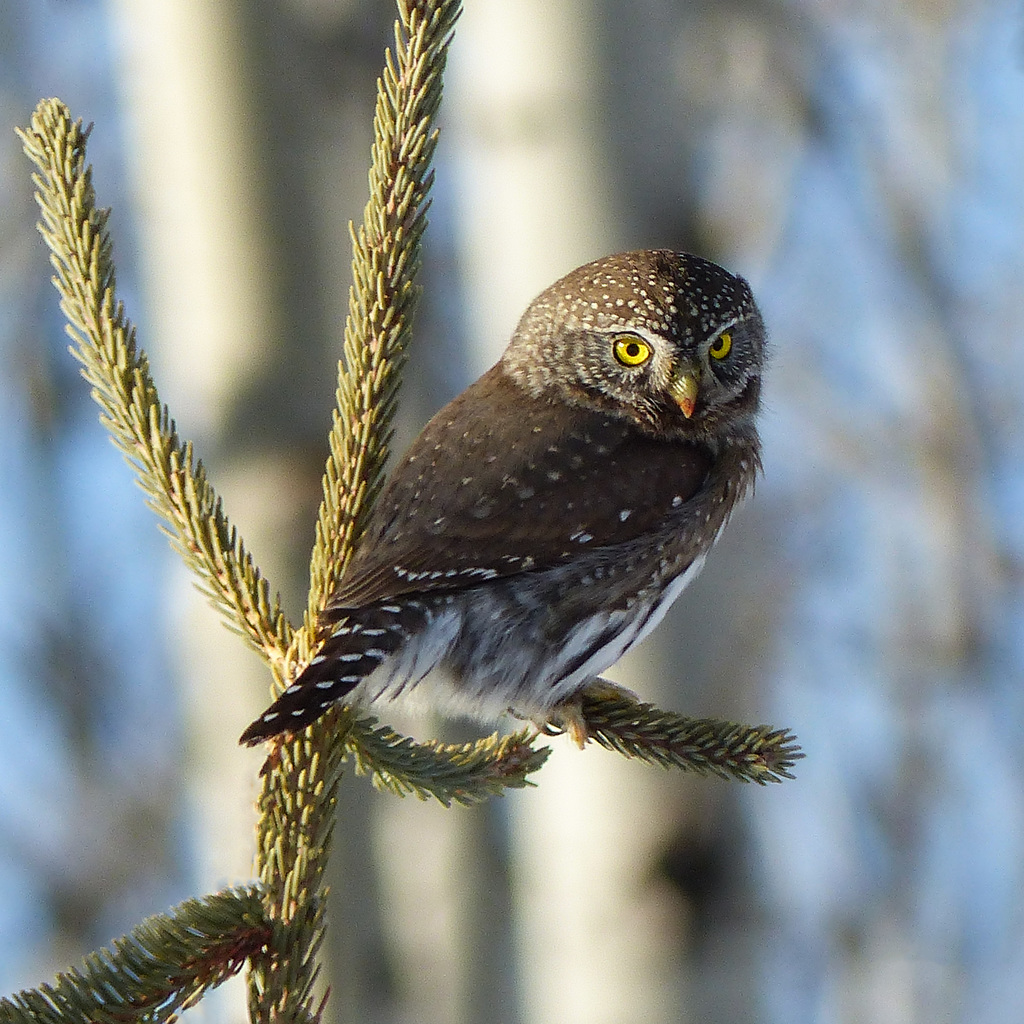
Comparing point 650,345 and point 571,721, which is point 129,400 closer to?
point 571,721

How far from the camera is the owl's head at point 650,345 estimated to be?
334 cm

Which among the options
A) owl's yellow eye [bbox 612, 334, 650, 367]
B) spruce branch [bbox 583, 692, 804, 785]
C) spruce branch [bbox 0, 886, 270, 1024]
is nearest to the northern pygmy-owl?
owl's yellow eye [bbox 612, 334, 650, 367]

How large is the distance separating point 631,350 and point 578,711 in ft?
3.42

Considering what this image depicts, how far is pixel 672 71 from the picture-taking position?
4297 millimetres

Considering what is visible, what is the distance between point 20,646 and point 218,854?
9.46 meters

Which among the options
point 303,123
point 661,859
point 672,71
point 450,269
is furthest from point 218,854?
point 450,269

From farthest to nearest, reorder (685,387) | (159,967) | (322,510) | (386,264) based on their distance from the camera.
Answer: (685,387) < (322,510) < (386,264) < (159,967)

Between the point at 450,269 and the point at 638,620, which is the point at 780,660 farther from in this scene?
the point at 638,620

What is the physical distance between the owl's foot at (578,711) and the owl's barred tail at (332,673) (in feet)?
2.26

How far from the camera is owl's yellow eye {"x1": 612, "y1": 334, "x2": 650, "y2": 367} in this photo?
344cm

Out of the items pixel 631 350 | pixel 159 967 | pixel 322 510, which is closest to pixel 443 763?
pixel 322 510

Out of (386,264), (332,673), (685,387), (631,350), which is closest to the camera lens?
(332,673)

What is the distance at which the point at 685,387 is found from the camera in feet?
11.0

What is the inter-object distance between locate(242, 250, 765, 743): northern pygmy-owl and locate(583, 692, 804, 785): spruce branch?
32 cm
